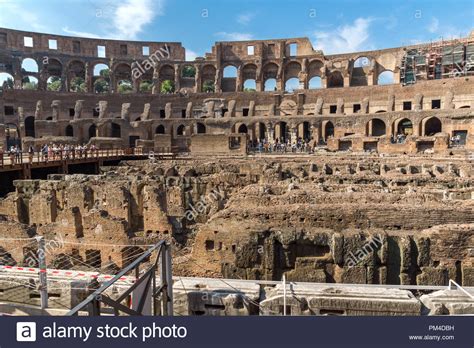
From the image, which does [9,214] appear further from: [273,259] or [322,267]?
[322,267]

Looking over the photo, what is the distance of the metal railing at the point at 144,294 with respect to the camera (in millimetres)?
3029

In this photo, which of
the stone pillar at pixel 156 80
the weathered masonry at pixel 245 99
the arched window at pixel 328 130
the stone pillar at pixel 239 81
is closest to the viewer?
the weathered masonry at pixel 245 99

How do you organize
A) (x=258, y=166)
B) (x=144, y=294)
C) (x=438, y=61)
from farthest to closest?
(x=438, y=61) → (x=258, y=166) → (x=144, y=294)

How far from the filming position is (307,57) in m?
45.2

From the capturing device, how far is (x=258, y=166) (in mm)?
18688

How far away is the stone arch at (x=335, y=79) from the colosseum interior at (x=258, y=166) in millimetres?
153

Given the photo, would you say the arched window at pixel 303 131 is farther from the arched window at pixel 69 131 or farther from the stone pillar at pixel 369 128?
the arched window at pixel 69 131

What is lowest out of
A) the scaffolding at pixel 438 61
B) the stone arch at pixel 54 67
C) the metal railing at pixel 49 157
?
the metal railing at pixel 49 157

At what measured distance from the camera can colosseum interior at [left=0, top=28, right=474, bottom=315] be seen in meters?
6.86

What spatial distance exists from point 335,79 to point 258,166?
31392 millimetres

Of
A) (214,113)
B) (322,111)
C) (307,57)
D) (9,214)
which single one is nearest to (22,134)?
(214,113)

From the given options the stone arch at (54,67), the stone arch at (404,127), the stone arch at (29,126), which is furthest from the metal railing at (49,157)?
the stone arch at (404,127)

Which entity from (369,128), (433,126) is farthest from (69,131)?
(433,126)

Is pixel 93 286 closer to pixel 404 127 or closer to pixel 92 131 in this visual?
pixel 404 127
